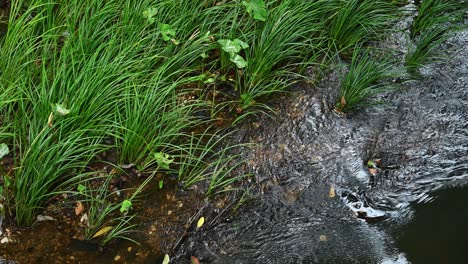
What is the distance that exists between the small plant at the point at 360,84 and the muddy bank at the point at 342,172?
0.26 ft

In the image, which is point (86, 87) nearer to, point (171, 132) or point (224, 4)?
point (171, 132)

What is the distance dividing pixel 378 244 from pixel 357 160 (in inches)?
25.0

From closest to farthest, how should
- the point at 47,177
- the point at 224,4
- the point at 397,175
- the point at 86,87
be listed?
1. the point at 47,177
2. the point at 86,87
3. the point at 397,175
4. the point at 224,4

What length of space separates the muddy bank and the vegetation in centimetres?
17

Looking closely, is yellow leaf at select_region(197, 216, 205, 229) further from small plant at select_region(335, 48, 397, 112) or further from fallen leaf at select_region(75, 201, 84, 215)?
small plant at select_region(335, 48, 397, 112)

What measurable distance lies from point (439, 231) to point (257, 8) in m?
1.89

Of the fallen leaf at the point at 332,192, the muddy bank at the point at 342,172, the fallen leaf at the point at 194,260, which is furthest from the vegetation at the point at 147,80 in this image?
the fallen leaf at the point at 332,192

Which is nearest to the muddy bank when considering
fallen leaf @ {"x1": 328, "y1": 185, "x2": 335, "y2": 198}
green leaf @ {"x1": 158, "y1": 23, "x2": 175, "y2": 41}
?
fallen leaf @ {"x1": 328, "y1": 185, "x2": 335, "y2": 198}

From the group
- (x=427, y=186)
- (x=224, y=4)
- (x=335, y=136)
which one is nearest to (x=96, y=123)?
(x=224, y=4)

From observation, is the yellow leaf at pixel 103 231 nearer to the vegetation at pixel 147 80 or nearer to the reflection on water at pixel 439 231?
the vegetation at pixel 147 80

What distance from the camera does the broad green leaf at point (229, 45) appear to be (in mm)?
3645

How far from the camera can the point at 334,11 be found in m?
4.22

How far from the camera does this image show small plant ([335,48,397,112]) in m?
3.77

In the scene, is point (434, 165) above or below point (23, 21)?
below
